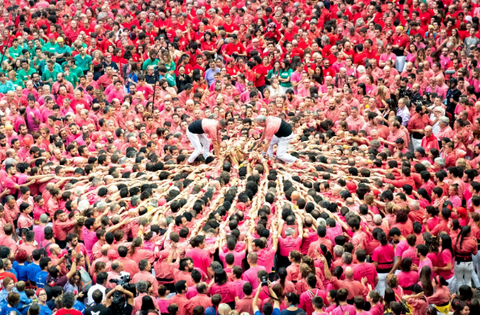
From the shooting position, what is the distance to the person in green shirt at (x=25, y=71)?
23.2m

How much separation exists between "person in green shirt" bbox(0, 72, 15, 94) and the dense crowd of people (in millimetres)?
69

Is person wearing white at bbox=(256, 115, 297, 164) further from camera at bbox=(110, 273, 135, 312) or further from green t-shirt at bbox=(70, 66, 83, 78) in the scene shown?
green t-shirt at bbox=(70, 66, 83, 78)

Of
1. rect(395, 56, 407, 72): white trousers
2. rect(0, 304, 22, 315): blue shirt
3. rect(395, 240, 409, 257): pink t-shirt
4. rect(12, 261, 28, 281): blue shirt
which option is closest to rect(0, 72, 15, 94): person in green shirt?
rect(12, 261, 28, 281): blue shirt

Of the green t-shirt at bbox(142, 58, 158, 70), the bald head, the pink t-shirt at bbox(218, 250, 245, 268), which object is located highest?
the green t-shirt at bbox(142, 58, 158, 70)

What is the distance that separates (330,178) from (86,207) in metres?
5.56

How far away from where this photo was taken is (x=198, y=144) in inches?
731

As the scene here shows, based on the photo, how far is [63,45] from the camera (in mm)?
Answer: 24953

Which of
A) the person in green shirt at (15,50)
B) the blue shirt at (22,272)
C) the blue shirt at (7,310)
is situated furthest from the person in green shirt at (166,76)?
the blue shirt at (7,310)

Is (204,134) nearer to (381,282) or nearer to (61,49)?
(381,282)

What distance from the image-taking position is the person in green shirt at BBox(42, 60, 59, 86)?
23.3 m

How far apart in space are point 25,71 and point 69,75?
136 centimetres

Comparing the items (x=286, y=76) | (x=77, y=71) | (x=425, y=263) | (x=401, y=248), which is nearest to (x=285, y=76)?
(x=286, y=76)

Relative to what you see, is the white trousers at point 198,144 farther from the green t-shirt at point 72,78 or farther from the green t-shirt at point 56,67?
the green t-shirt at point 56,67

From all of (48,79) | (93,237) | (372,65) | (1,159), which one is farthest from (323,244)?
(48,79)
